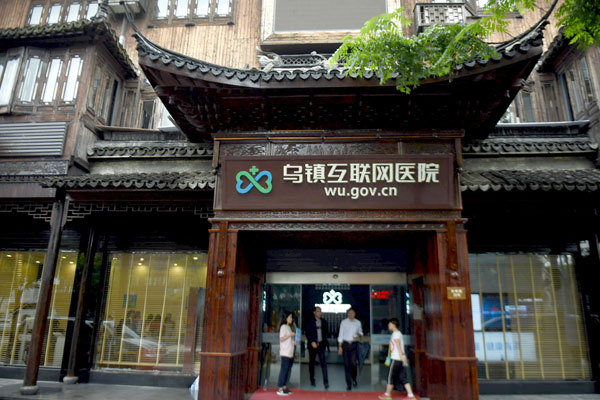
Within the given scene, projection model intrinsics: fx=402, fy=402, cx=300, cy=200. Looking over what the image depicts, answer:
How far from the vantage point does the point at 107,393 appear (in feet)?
27.3

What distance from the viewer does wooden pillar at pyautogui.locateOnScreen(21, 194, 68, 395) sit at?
7758 millimetres

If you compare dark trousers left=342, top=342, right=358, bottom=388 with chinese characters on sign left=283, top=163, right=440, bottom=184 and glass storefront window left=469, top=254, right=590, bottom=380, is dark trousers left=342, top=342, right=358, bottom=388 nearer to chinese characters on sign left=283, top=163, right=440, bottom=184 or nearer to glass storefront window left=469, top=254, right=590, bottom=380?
glass storefront window left=469, top=254, right=590, bottom=380

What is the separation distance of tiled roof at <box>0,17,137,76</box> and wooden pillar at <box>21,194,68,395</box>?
4.17 meters

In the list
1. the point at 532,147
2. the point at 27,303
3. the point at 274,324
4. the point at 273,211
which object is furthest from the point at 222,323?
the point at 532,147

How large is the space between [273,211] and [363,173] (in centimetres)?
175

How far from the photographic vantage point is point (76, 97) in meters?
9.77

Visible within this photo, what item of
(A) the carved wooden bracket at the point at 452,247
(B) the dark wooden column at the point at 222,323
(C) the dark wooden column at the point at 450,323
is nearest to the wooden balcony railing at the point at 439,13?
(A) the carved wooden bracket at the point at 452,247

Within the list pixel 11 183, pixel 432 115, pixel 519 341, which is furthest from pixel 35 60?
pixel 519 341

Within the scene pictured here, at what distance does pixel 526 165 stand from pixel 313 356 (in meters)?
6.56

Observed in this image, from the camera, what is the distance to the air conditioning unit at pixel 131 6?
484 inches

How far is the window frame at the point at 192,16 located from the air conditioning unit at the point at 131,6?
0.32 metres

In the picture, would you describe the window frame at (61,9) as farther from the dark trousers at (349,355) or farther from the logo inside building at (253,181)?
the dark trousers at (349,355)

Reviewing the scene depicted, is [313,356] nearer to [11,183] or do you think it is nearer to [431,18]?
[11,183]

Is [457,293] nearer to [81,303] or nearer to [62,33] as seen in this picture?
[81,303]
